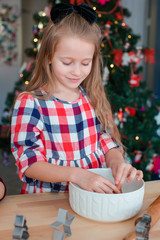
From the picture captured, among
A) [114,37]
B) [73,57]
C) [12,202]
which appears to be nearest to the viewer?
[12,202]

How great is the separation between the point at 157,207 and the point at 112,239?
153 mm

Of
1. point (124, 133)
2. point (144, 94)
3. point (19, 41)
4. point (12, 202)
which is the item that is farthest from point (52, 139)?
point (19, 41)

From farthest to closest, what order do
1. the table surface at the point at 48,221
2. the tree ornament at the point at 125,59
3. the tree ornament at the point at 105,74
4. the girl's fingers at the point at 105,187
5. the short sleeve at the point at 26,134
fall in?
the tree ornament at the point at 125,59 → the tree ornament at the point at 105,74 → the short sleeve at the point at 26,134 → the girl's fingers at the point at 105,187 → the table surface at the point at 48,221

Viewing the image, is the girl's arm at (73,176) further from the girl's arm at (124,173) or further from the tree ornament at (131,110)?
the tree ornament at (131,110)

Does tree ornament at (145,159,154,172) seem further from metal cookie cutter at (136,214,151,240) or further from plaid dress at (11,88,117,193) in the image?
metal cookie cutter at (136,214,151,240)

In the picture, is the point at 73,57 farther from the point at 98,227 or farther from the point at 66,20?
the point at 98,227

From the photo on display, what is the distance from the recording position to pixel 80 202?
2.58 feet

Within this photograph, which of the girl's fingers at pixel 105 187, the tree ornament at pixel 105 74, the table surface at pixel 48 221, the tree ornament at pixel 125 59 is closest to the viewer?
the table surface at pixel 48 221

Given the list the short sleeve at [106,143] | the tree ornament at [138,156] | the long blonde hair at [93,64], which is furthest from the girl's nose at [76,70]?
the tree ornament at [138,156]

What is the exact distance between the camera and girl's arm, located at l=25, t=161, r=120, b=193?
85cm

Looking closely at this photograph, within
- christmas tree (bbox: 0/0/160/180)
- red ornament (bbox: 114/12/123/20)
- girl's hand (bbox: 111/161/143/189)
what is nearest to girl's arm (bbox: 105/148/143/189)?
girl's hand (bbox: 111/161/143/189)

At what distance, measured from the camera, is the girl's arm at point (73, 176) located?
33.5 inches

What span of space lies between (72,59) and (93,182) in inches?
17.0

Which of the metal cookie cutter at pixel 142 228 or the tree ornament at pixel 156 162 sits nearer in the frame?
the metal cookie cutter at pixel 142 228
